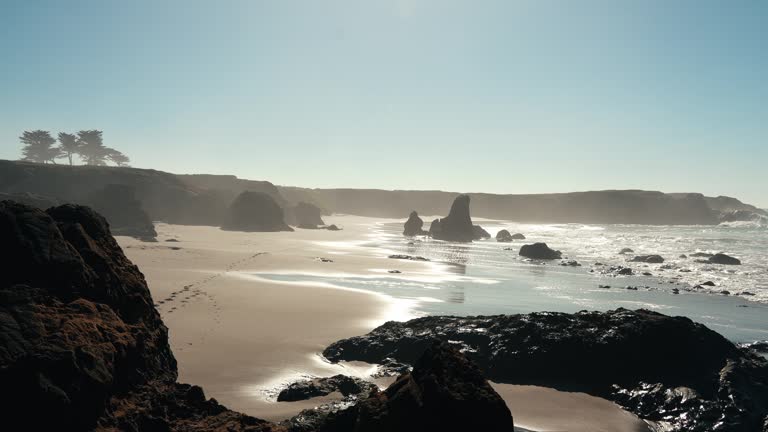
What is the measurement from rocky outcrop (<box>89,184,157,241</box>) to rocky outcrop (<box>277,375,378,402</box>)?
131 feet

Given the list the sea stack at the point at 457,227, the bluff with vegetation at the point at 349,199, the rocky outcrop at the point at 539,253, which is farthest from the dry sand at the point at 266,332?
the bluff with vegetation at the point at 349,199

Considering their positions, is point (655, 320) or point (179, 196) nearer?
point (655, 320)

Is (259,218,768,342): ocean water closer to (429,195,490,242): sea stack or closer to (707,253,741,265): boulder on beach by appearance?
(707,253,741,265): boulder on beach

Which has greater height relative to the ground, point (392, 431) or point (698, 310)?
point (392, 431)

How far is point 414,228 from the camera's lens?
236 ft

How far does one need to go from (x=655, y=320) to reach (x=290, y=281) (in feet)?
54.7

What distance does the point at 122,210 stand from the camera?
49.7 m

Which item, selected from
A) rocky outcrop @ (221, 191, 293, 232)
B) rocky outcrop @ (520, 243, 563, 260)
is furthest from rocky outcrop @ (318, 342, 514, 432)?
rocky outcrop @ (221, 191, 293, 232)

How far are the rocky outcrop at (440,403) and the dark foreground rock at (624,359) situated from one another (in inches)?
224

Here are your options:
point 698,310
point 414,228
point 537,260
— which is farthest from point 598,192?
point 698,310

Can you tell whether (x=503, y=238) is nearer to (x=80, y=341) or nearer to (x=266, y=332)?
(x=266, y=332)

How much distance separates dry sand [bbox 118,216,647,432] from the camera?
29.4ft

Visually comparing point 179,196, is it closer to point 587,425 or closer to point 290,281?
point 290,281

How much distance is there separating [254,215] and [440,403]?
6378 cm
